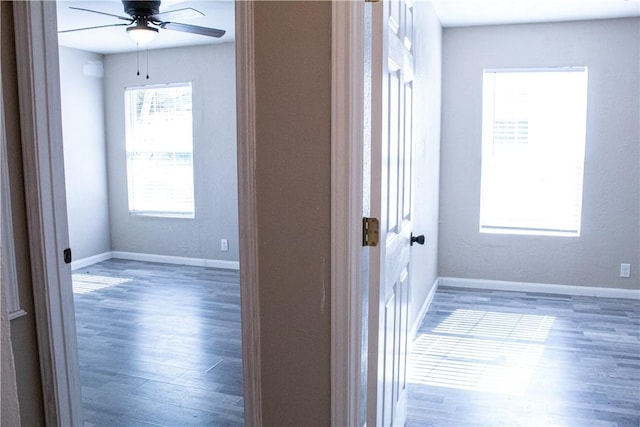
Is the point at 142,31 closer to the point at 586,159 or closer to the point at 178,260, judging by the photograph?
the point at 178,260

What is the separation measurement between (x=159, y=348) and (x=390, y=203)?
241 centimetres

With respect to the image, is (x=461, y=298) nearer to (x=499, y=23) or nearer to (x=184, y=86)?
(x=499, y=23)

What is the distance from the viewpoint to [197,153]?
6.03m

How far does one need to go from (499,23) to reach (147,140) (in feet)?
13.4

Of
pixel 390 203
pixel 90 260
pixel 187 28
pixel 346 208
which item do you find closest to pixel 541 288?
pixel 390 203

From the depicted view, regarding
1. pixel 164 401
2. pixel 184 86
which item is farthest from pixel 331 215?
pixel 184 86

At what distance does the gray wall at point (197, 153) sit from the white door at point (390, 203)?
384 centimetres

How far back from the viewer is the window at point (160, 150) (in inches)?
242

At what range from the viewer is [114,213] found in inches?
258

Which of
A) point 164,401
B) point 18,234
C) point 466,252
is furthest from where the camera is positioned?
point 466,252

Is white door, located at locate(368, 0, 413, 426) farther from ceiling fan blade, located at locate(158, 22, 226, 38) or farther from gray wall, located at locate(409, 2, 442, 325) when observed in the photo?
ceiling fan blade, located at locate(158, 22, 226, 38)

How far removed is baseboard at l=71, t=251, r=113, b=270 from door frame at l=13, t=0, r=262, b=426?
14.3ft

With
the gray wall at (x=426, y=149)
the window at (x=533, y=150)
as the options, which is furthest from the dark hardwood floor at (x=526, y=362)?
the window at (x=533, y=150)

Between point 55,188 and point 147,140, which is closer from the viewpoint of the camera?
point 55,188
